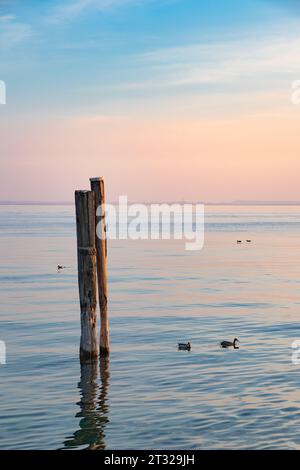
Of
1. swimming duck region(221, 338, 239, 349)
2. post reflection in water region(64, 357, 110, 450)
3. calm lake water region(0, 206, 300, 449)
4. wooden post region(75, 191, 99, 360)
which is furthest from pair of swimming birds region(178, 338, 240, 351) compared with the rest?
wooden post region(75, 191, 99, 360)

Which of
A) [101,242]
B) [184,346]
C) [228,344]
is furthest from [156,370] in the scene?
[101,242]

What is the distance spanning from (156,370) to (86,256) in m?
3.42

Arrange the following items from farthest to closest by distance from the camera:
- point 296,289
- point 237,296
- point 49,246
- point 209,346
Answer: point 49,246 → point 296,289 → point 237,296 → point 209,346

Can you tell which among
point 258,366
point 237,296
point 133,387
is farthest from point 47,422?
point 237,296

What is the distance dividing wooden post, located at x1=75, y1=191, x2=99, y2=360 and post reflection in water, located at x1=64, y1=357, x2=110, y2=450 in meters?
0.89

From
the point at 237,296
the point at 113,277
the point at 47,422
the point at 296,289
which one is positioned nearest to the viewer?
the point at 47,422

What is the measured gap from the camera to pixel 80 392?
15781 mm

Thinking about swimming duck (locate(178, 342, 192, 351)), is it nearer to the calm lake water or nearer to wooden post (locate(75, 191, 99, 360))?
the calm lake water

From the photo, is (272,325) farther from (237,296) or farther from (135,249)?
(135,249)

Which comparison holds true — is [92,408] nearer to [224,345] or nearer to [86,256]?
[86,256]

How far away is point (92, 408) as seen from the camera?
47.8ft

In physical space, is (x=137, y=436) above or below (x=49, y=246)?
below
